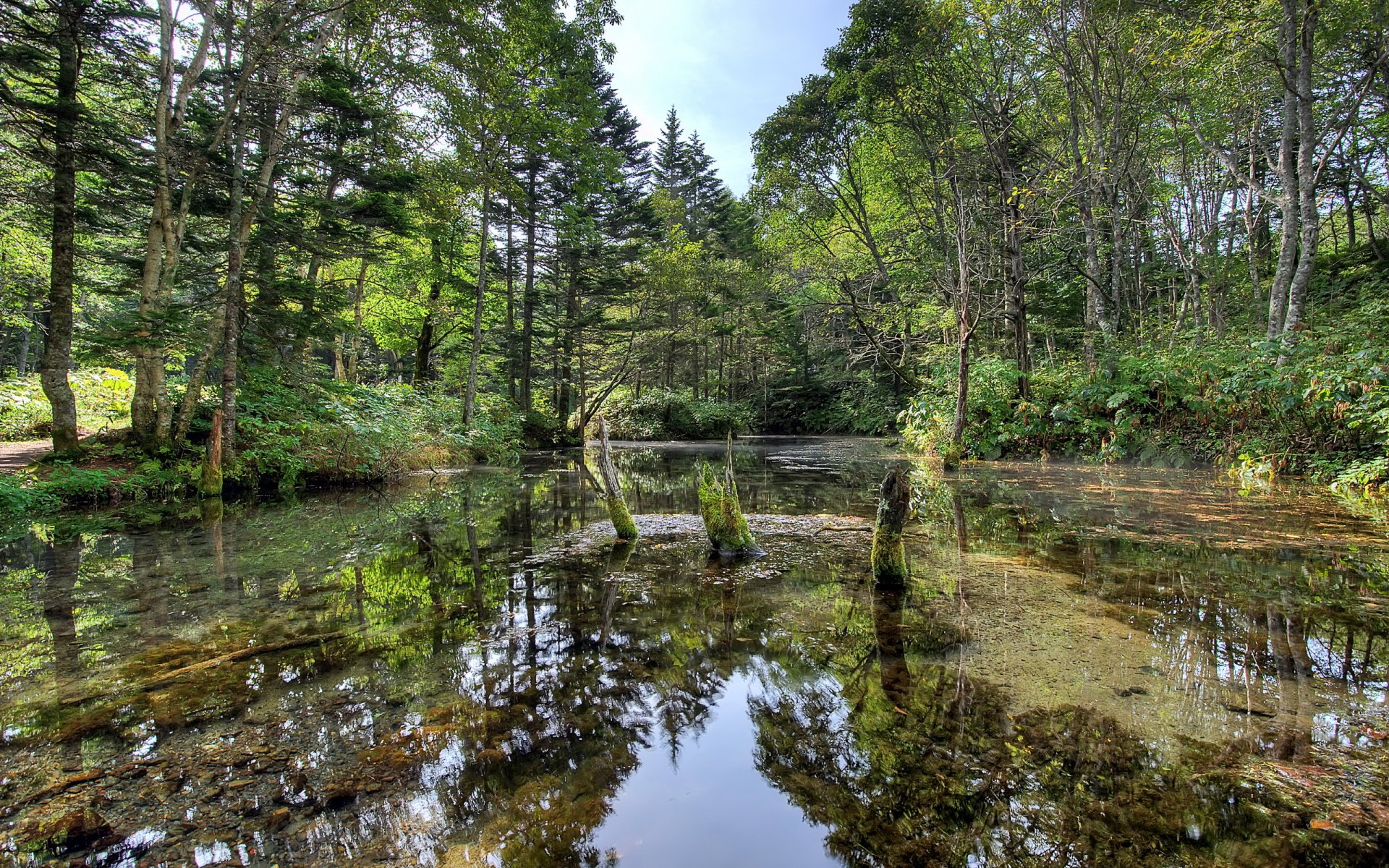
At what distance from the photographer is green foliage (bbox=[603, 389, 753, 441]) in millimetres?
29094

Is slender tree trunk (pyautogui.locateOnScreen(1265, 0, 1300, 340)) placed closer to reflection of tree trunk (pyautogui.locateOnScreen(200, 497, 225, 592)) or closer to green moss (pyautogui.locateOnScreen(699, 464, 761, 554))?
green moss (pyautogui.locateOnScreen(699, 464, 761, 554))

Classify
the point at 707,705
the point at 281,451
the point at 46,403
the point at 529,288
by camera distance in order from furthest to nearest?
the point at 529,288 → the point at 46,403 → the point at 281,451 → the point at 707,705

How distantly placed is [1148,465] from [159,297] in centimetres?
1852

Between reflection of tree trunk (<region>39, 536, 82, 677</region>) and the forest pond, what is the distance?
0.03 meters

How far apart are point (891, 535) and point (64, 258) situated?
12.6 metres

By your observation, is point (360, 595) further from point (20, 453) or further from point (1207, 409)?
point (1207, 409)

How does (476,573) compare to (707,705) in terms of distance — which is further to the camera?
(476,573)

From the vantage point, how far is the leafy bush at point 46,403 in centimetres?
1284

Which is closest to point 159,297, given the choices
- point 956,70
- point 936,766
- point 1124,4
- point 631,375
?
point 936,766

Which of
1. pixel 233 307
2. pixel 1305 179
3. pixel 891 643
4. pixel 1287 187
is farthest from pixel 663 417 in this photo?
pixel 891 643

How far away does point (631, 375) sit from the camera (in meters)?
29.3

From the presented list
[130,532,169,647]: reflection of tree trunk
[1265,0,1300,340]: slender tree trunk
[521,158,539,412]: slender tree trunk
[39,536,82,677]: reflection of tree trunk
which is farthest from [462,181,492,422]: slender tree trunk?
[1265,0,1300,340]: slender tree trunk

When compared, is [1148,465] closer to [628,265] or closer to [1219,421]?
[1219,421]

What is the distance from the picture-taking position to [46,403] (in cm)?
1405
